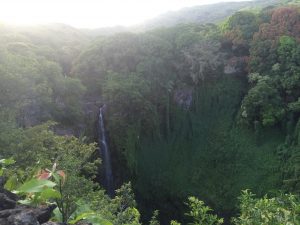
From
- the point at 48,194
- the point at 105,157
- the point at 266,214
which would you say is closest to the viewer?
the point at 48,194

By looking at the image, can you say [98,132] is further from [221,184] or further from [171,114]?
[221,184]

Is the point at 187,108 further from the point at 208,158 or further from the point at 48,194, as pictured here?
the point at 48,194

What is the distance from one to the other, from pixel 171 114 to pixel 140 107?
4.14 m

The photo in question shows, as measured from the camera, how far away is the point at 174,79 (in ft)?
128

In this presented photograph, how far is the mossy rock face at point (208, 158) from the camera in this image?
32625 millimetres

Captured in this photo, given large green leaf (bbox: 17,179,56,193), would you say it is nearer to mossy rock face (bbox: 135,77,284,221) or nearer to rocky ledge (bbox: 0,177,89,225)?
rocky ledge (bbox: 0,177,89,225)

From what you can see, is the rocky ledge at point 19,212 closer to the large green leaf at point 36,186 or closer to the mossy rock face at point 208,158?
the large green leaf at point 36,186

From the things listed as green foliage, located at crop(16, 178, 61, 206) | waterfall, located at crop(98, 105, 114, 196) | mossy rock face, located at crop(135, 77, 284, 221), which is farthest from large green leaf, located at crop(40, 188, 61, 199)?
mossy rock face, located at crop(135, 77, 284, 221)

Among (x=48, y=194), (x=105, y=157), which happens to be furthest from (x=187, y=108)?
(x=48, y=194)

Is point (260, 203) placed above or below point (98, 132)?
above

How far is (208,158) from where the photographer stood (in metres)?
35.4

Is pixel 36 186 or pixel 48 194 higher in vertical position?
pixel 36 186

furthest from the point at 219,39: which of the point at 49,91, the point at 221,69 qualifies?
the point at 49,91

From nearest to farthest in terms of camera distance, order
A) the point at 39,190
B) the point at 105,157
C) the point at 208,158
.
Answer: the point at 39,190 → the point at 105,157 → the point at 208,158
